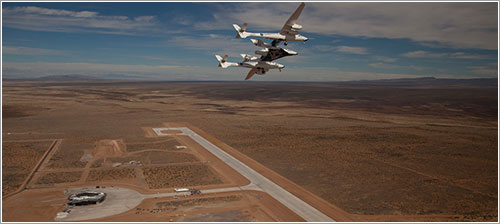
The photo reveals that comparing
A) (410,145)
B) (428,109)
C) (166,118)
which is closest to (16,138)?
(166,118)

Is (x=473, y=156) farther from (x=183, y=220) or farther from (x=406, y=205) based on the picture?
(x=183, y=220)

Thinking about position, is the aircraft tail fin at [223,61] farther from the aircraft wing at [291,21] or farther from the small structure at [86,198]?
the small structure at [86,198]

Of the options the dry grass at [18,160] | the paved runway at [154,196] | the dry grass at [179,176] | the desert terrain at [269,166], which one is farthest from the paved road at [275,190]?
the dry grass at [18,160]

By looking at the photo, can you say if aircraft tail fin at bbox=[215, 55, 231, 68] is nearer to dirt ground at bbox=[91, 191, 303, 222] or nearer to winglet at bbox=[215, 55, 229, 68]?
winglet at bbox=[215, 55, 229, 68]

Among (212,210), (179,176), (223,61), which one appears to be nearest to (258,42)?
(223,61)

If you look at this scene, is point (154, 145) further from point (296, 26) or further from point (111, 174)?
point (296, 26)

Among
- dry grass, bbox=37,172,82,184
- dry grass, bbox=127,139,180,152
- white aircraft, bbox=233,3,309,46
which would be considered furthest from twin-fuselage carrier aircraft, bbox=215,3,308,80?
dry grass, bbox=127,139,180,152
